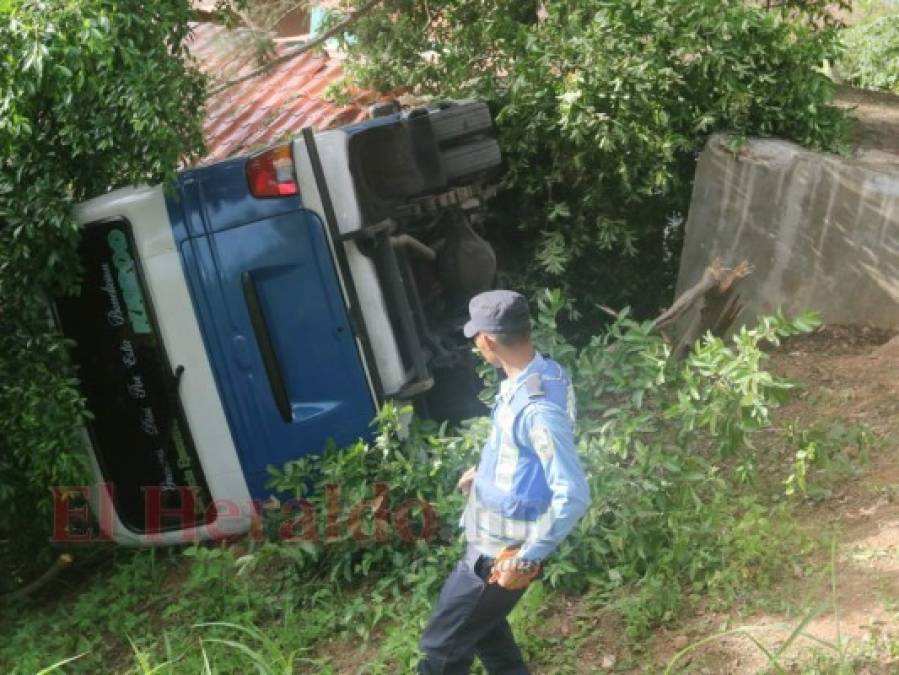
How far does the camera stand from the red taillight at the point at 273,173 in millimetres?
4824

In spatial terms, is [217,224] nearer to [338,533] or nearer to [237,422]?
[237,422]

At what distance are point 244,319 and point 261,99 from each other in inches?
199

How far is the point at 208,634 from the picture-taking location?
4535 millimetres

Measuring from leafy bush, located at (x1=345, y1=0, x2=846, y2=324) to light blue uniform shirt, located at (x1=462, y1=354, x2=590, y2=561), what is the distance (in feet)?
10.2

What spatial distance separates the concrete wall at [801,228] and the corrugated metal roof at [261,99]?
2.59m

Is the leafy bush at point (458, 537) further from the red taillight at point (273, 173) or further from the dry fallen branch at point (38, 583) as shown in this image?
the red taillight at point (273, 173)

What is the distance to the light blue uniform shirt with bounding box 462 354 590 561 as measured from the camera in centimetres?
289

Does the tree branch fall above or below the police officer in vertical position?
above

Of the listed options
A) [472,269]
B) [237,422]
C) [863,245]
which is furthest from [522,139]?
[237,422]

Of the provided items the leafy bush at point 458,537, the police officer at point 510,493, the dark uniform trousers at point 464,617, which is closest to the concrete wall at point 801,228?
the leafy bush at point 458,537

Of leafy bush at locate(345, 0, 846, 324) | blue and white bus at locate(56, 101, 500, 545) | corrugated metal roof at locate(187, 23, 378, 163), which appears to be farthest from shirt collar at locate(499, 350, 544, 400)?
corrugated metal roof at locate(187, 23, 378, 163)

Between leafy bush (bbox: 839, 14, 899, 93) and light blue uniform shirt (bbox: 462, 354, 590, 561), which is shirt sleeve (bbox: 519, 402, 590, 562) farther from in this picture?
leafy bush (bbox: 839, 14, 899, 93)

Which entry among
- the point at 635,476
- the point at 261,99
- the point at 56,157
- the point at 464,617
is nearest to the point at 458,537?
the point at 635,476

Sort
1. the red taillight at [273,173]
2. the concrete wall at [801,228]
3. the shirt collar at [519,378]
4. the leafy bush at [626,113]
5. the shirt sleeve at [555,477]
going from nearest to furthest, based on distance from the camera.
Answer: the shirt sleeve at [555,477] → the shirt collar at [519,378] → the red taillight at [273,173] → the concrete wall at [801,228] → the leafy bush at [626,113]
